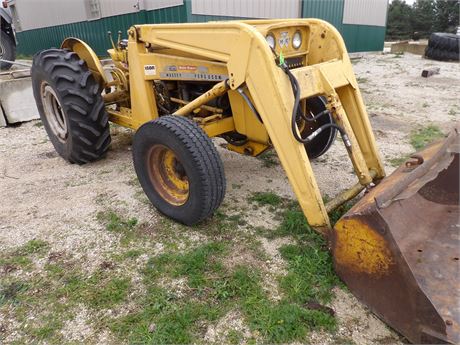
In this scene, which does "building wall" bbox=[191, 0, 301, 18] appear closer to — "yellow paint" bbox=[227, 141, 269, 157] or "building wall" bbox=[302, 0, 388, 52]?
"building wall" bbox=[302, 0, 388, 52]

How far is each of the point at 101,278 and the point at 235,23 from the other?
1.95 metres

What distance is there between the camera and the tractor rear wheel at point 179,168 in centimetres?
271

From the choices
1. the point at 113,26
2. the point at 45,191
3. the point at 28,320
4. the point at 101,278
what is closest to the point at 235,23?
the point at 101,278

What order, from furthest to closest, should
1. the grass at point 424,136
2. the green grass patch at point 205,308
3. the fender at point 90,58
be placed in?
the grass at point 424,136
the fender at point 90,58
the green grass patch at point 205,308

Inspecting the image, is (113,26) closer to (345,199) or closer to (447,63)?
(345,199)

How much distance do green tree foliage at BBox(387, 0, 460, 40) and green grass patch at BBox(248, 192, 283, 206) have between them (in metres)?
33.4

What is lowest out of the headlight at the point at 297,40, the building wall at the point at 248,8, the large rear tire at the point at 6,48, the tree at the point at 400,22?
the tree at the point at 400,22

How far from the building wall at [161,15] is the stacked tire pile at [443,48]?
241 cm

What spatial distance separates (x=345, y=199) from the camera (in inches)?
106

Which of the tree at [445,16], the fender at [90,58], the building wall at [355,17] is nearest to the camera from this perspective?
the fender at [90,58]

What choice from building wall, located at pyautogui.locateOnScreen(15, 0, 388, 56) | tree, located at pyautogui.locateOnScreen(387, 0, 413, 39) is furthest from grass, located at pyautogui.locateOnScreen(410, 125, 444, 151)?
tree, located at pyautogui.locateOnScreen(387, 0, 413, 39)

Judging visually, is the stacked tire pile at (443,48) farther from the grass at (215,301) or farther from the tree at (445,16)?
the tree at (445,16)

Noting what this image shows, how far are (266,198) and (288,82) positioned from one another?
1299 mm

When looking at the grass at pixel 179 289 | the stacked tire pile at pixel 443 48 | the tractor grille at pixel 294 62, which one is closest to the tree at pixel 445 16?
the stacked tire pile at pixel 443 48
